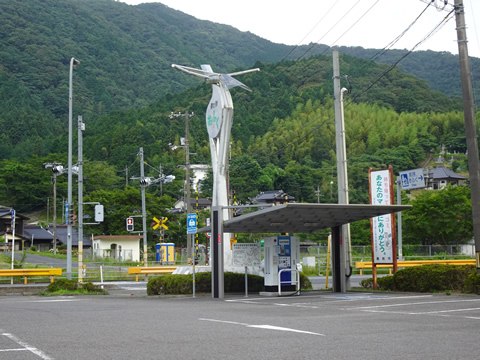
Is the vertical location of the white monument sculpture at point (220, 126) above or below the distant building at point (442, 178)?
below

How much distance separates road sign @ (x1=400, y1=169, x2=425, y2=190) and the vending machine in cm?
1369

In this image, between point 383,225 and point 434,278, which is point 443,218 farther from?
point 434,278

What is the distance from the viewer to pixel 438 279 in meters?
18.5

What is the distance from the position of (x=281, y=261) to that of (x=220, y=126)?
6216mm

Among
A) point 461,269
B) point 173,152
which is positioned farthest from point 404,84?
point 461,269

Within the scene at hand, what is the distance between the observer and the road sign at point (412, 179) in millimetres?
31578

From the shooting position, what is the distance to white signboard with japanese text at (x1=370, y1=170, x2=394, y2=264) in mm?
20594

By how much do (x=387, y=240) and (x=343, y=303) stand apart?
5.88m

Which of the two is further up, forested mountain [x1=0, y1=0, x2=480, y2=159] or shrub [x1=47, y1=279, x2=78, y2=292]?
forested mountain [x1=0, y1=0, x2=480, y2=159]

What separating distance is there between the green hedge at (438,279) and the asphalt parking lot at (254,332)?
3.03m

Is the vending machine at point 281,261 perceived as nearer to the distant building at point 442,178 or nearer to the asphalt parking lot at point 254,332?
the asphalt parking lot at point 254,332

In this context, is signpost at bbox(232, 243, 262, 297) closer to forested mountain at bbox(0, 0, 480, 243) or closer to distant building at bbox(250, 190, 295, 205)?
forested mountain at bbox(0, 0, 480, 243)

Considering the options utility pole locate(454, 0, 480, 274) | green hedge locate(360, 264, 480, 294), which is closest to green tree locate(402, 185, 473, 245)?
green hedge locate(360, 264, 480, 294)

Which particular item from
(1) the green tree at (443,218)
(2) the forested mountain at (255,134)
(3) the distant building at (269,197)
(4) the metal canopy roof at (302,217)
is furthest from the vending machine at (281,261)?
(3) the distant building at (269,197)
